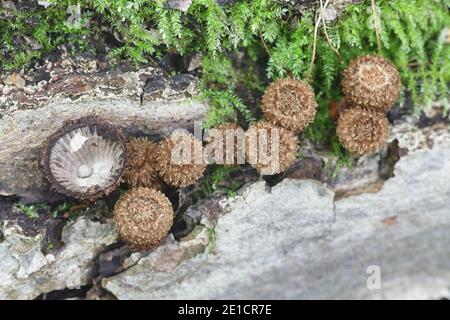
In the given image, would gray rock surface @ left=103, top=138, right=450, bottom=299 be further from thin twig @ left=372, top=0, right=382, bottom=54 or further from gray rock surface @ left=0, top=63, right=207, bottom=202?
thin twig @ left=372, top=0, right=382, bottom=54

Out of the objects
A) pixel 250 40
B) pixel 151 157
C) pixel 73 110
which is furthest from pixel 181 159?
pixel 250 40

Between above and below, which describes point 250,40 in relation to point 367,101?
above

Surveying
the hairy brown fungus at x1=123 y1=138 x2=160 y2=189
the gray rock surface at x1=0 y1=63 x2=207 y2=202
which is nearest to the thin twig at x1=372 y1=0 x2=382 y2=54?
the gray rock surface at x1=0 y1=63 x2=207 y2=202

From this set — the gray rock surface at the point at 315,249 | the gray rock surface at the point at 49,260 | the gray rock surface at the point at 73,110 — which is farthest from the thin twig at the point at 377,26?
the gray rock surface at the point at 49,260

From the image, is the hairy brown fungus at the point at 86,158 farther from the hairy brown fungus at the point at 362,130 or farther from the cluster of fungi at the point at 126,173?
the hairy brown fungus at the point at 362,130

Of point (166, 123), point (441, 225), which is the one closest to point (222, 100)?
point (166, 123)

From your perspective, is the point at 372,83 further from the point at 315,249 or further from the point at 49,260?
the point at 49,260
